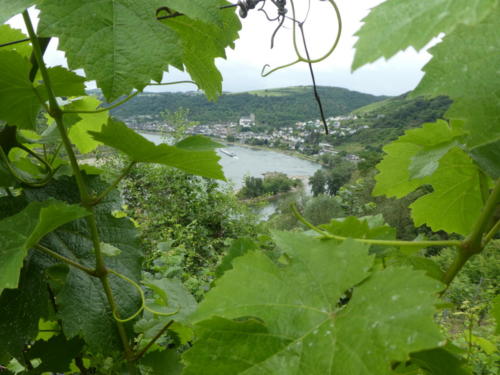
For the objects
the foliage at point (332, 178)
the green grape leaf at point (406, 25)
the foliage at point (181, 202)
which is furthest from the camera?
the foliage at point (332, 178)

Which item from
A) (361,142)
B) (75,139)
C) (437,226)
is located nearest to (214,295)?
(437,226)

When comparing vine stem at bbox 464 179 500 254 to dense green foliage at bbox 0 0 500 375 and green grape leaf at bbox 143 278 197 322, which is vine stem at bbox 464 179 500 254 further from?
green grape leaf at bbox 143 278 197 322

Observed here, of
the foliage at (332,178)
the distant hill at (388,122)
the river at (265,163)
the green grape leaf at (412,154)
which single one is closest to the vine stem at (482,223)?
the green grape leaf at (412,154)

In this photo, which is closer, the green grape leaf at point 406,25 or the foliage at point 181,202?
the green grape leaf at point 406,25

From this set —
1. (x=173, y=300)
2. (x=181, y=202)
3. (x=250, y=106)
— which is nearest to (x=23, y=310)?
(x=173, y=300)

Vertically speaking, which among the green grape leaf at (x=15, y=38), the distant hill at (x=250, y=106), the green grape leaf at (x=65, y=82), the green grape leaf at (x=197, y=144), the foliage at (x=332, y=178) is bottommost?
the foliage at (x=332, y=178)

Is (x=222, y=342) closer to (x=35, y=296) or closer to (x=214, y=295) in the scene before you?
(x=214, y=295)

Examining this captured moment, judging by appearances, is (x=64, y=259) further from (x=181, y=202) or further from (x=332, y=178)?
(x=332, y=178)

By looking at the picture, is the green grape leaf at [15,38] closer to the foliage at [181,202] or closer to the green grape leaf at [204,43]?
the green grape leaf at [204,43]
